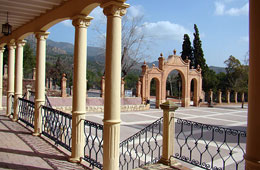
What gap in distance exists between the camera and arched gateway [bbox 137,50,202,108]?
81.4ft

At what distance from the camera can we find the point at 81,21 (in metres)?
4.65

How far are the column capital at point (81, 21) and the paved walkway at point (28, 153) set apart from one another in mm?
2840

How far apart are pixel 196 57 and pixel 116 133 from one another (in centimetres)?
3476

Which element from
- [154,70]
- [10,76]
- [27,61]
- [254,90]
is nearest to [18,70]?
[10,76]

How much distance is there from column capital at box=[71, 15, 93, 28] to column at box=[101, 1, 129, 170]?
103 centimetres

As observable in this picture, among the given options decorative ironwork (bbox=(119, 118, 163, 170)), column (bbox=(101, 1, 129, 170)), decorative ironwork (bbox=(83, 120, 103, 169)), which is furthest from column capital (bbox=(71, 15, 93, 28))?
decorative ironwork (bbox=(119, 118, 163, 170))

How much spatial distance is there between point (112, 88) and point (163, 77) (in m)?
22.9

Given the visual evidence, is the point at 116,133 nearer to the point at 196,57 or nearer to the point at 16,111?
the point at 16,111

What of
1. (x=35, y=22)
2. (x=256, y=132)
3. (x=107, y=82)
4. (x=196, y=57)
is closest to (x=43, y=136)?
(x=35, y=22)

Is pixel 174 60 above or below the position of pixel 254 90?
above

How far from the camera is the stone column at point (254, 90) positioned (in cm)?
205

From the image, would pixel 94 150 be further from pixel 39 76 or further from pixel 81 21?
pixel 39 76

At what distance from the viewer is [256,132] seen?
A: 2.07 meters

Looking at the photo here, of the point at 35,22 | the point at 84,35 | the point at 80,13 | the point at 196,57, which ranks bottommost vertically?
the point at 84,35
